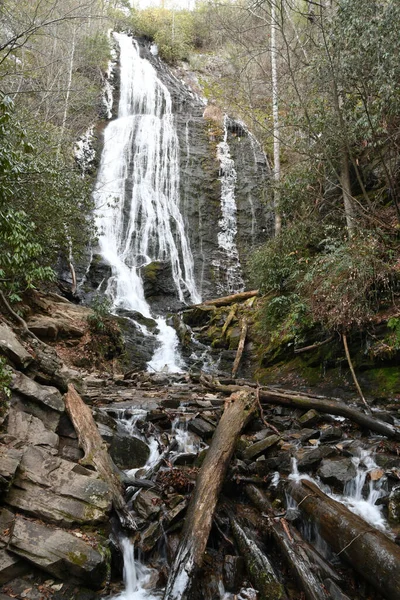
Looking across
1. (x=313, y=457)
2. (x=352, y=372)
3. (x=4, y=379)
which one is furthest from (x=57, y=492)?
(x=352, y=372)

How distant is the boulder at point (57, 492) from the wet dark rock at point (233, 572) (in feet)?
3.91

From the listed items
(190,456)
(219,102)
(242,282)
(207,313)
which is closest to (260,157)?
(219,102)

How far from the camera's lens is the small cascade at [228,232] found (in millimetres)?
19344

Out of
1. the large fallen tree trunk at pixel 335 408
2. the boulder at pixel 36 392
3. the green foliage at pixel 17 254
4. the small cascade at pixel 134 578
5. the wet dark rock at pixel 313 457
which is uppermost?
the green foliage at pixel 17 254

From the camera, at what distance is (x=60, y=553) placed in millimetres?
3057

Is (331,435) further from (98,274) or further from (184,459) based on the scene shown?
(98,274)

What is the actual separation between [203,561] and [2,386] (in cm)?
271

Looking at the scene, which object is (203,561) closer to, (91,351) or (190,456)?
(190,456)

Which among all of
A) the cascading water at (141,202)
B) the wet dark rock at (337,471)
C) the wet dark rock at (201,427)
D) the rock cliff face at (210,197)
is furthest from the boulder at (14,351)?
the rock cliff face at (210,197)

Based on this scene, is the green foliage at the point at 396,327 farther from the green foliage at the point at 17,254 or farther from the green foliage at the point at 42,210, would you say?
the green foliage at the point at 42,210

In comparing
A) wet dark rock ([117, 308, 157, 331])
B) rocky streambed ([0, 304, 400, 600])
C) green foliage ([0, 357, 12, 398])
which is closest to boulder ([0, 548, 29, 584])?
rocky streambed ([0, 304, 400, 600])

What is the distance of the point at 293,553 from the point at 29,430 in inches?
118

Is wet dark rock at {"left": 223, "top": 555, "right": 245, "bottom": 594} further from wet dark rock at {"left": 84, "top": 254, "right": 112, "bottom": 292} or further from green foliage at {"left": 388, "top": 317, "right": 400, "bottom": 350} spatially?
wet dark rock at {"left": 84, "top": 254, "right": 112, "bottom": 292}

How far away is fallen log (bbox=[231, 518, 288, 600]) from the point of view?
10.3 ft
